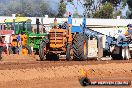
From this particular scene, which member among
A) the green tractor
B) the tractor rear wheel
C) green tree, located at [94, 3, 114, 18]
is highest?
green tree, located at [94, 3, 114, 18]

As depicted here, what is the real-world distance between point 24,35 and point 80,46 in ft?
31.8

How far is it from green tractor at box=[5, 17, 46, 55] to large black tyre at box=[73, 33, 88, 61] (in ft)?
28.3

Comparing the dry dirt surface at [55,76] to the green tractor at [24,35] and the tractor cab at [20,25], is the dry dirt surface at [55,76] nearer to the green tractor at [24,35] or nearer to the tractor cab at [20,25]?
the green tractor at [24,35]

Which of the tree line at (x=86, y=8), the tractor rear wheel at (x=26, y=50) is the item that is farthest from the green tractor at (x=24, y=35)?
the tree line at (x=86, y=8)

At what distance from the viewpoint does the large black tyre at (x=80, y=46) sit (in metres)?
22.4

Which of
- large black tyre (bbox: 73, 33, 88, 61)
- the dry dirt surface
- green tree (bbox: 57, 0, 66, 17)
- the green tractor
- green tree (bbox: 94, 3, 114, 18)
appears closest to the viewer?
the dry dirt surface

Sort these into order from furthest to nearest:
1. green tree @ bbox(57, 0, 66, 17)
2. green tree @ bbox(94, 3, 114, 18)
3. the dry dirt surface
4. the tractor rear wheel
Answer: green tree @ bbox(57, 0, 66, 17) < green tree @ bbox(94, 3, 114, 18) < the tractor rear wheel < the dry dirt surface

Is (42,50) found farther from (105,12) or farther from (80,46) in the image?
(105,12)

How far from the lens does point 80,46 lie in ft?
73.7

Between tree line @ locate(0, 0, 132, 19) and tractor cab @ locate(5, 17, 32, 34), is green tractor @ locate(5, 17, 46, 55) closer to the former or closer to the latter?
tractor cab @ locate(5, 17, 32, 34)

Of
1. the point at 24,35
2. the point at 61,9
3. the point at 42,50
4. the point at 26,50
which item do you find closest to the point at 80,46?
the point at 42,50

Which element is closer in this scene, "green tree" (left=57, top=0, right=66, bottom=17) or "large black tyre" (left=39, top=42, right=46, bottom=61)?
"large black tyre" (left=39, top=42, right=46, bottom=61)

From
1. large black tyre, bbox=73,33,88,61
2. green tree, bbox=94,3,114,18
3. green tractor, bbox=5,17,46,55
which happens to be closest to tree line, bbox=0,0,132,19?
green tree, bbox=94,3,114,18

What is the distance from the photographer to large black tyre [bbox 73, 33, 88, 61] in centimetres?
2242
